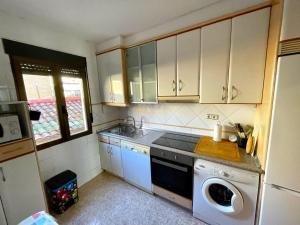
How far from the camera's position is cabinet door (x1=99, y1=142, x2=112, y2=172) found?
2461 mm

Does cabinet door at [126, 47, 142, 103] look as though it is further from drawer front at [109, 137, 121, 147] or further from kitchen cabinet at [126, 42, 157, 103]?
drawer front at [109, 137, 121, 147]

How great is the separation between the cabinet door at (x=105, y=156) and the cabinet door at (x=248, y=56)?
2.06m

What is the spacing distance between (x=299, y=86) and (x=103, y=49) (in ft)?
8.13

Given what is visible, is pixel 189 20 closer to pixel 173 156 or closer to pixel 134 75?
pixel 134 75

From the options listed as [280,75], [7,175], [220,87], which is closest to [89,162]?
[7,175]

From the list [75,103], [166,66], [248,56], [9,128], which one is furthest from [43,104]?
[248,56]

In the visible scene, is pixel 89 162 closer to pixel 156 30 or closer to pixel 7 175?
pixel 7 175

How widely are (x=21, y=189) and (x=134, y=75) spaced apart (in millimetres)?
1903

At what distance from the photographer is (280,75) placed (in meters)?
0.96

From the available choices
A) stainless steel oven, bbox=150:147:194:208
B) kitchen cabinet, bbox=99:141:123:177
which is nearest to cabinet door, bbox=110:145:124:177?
kitchen cabinet, bbox=99:141:123:177

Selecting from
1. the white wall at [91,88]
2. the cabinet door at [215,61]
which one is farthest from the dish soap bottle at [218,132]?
the white wall at [91,88]

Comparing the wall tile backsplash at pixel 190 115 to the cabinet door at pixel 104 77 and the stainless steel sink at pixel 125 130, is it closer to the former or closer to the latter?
the stainless steel sink at pixel 125 130

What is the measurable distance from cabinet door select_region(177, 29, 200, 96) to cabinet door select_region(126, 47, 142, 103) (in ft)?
2.15

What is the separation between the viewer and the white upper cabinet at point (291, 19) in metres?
0.87
